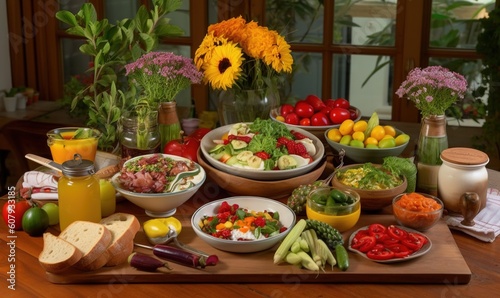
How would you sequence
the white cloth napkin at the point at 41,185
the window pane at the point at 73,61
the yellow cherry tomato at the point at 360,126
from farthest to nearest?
the window pane at the point at 73,61
the yellow cherry tomato at the point at 360,126
the white cloth napkin at the point at 41,185

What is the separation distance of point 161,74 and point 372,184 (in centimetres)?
77

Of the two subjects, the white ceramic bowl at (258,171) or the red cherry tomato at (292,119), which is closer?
the white ceramic bowl at (258,171)

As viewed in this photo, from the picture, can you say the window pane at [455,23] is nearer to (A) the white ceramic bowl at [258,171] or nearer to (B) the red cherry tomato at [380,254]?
(A) the white ceramic bowl at [258,171]

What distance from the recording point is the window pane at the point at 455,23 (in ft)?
12.5

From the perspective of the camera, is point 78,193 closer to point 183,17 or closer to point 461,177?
point 461,177

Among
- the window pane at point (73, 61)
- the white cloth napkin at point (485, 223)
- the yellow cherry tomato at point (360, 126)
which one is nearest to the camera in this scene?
the white cloth napkin at point (485, 223)

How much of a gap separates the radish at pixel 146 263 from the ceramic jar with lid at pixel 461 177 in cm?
88

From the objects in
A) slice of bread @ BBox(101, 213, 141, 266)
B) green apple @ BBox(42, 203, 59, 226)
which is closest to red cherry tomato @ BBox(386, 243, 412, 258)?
slice of bread @ BBox(101, 213, 141, 266)

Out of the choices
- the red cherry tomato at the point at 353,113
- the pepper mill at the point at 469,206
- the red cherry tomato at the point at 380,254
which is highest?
the red cherry tomato at the point at 353,113

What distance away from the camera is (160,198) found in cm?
219

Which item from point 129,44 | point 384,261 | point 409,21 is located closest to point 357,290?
point 384,261

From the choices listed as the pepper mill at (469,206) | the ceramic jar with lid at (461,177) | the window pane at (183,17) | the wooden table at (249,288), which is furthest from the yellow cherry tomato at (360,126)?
the window pane at (183,17)

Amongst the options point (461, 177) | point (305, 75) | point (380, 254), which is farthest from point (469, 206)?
point (305, 75)

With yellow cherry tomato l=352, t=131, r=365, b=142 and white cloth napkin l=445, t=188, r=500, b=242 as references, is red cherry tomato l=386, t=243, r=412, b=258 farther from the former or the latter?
yellow cherry tomato l=352, t=131, r=365, b=142
